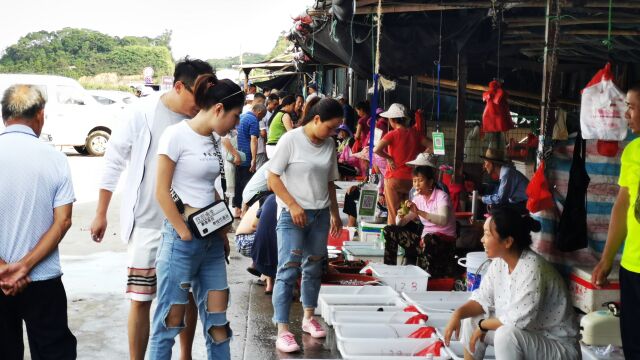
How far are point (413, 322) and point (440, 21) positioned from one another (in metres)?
3.65

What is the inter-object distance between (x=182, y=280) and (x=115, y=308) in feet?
8.57

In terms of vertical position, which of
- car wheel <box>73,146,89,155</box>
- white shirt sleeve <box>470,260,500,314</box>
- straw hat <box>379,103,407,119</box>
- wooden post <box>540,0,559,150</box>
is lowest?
car wheel <box>73,146,89,155</box>

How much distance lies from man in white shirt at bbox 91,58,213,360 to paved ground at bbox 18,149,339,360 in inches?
40.7

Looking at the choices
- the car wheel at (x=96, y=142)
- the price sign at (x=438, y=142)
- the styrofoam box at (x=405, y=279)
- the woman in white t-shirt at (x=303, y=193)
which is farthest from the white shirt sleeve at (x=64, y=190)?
the car wheel at (x=96, y=142)

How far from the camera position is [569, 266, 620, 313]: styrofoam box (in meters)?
5.14

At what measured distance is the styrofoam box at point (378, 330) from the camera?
16.6ft

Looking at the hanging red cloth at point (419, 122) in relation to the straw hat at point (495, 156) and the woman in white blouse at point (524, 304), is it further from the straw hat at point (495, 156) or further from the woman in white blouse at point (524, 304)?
the woman in white blouse at point (524, 304)

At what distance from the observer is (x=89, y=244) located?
9125 millimetres

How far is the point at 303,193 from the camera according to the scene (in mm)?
5312

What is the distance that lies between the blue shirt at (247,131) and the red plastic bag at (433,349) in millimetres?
6570

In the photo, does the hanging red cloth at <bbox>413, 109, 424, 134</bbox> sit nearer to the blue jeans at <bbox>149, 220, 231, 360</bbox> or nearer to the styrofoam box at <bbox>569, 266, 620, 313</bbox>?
the styrofoam box at <bbox>569, 266, 620, 313</bbox>

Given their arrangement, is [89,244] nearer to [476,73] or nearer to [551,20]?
[551,20]

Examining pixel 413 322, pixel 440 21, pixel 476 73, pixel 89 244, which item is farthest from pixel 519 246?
pixel 476 73

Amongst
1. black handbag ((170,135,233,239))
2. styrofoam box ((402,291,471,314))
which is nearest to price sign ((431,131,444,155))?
styrofoam box ((402,291,471,314))
